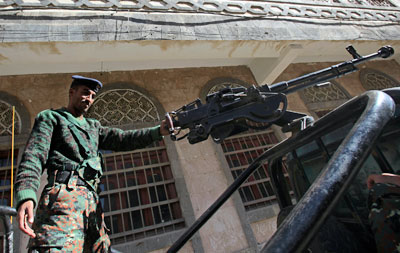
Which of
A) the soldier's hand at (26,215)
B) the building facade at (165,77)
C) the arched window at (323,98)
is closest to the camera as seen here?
the soldier's hand at (26,215)

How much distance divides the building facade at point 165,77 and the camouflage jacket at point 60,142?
2.10m

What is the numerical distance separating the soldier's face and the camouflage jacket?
0.08 m

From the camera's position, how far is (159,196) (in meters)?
3.73

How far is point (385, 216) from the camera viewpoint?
903mm

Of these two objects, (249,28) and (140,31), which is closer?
(140,31)

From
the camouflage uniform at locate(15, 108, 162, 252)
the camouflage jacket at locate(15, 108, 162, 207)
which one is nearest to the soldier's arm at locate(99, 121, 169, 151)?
the camouflage jacket at locate(15, 108, 162, 207)

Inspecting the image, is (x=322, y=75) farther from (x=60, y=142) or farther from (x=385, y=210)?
(x=60, y=142)

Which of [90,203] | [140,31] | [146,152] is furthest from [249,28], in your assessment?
[90,203]

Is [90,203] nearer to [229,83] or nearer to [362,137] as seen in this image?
[362,137]

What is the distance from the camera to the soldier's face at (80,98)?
167cm

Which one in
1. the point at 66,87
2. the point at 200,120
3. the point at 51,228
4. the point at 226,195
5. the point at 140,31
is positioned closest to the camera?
the point at 51,228

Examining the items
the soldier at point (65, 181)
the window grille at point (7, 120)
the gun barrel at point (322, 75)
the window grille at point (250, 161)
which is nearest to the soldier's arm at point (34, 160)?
the soldier at point (65, 181)

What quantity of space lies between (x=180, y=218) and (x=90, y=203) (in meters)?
2.40

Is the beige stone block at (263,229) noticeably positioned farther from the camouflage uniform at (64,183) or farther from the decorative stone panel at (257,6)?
the decorative stone panel at (257,6)
